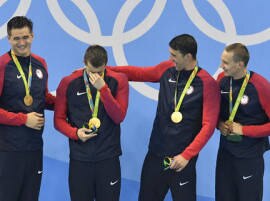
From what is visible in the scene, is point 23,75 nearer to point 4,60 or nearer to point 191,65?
point 4,60

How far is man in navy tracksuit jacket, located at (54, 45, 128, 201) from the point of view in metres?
2.63

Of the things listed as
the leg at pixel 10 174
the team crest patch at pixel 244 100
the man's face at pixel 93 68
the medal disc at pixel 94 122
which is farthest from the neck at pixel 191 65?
the leg at pixel 10 174

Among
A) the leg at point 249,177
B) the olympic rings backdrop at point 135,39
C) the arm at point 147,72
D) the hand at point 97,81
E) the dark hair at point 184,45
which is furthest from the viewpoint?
the olympic rings backdrop at point 135,39

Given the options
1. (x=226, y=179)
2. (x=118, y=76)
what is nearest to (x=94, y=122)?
(x=118, y=76)

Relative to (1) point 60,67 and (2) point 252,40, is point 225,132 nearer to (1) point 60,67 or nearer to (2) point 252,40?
(2) point 252,40

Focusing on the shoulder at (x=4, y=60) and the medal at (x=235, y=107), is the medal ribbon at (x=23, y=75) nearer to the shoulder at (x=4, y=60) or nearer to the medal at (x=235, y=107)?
the shoulder at (x=4, y=60)

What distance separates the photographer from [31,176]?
275cm

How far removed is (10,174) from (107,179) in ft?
2.07

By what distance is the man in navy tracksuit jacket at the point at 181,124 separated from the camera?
102 inches

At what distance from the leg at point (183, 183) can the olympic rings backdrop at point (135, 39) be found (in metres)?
0.96

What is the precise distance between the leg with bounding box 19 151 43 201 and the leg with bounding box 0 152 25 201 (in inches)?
1.7

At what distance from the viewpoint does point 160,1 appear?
366cm

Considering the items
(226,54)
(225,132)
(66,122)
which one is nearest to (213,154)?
(225,132)

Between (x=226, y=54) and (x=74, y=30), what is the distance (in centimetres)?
174
